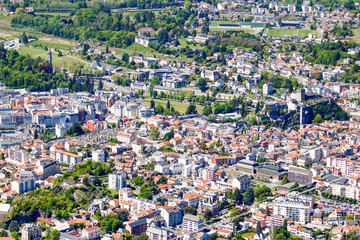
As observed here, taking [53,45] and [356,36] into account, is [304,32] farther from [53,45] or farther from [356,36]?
[53,45]

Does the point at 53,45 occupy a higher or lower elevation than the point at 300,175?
higher

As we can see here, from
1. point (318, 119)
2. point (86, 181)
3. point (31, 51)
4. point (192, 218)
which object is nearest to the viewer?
point (192, 218)

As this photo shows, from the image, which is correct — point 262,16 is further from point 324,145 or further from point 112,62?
point 324,145

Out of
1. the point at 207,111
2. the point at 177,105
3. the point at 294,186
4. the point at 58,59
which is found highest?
the point at 58,59

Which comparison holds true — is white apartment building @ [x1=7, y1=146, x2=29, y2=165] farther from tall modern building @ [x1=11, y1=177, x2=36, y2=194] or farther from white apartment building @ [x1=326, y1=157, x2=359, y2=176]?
white apartment building @ [x1=326, y1=157, x2=359, y2=176]

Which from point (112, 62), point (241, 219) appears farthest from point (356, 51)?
point (241, 219)

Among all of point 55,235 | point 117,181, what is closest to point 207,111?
point 117,181

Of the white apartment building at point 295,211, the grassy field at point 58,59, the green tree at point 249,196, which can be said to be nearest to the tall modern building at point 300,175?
the green tree at point 249,196

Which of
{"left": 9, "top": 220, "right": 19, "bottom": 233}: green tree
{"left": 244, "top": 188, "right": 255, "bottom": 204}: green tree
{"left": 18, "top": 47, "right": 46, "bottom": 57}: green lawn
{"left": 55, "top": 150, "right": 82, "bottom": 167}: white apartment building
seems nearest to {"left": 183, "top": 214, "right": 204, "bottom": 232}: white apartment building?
{"left": 244, "top": 188, "right": 255, "bottom": 204}: green tree
